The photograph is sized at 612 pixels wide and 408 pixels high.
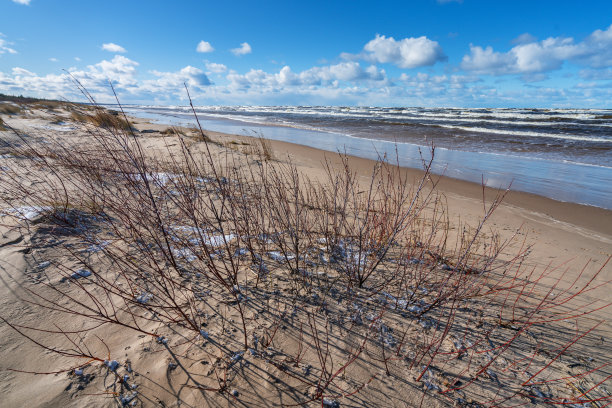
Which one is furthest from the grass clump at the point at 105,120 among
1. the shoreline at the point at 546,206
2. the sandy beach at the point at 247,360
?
the shoreline at the point at 546,206

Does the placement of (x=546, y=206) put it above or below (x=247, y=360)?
below

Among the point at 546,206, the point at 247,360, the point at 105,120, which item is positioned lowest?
the point at 546,206

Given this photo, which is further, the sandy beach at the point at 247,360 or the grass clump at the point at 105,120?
the grass clump at the point at 105,120

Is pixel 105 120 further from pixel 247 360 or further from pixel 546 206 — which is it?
pixel 546 206

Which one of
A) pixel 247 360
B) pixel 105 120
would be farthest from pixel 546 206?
pixel 105 120

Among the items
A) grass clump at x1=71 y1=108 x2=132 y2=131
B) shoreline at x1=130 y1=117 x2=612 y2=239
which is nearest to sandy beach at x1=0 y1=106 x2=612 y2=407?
grass clump at x1=71 y1=108 x2=132 y2=131

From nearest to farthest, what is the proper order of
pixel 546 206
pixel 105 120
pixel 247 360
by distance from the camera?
pixel 247 360 → pixel 105 120 → pixel 546 206

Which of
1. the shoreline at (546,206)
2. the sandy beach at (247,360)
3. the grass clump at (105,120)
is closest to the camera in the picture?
the sandy beach at (247,360)

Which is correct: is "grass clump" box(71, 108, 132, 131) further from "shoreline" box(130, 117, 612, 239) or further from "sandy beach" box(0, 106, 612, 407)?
"shoreline" box(130, 117, 612, 239)

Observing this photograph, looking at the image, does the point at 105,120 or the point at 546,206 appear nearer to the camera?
the point at 105,120

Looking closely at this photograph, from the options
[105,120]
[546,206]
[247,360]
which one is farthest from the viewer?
[546,206]

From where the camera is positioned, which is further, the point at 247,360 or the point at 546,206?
the point at 546,206

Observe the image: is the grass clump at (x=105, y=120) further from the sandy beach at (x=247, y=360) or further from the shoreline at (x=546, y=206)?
the shoreline at (x=546, y=206)

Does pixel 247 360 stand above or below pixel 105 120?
below
